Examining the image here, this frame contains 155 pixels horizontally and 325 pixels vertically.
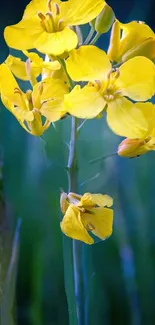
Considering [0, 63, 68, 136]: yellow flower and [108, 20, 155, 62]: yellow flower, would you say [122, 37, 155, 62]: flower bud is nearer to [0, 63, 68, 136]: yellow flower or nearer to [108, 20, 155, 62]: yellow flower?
[108, 20, 155, 62]: yellow flower

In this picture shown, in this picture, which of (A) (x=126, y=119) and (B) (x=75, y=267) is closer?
(A) (x=126, y=119)

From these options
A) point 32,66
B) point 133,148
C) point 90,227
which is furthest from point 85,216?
point 32,66

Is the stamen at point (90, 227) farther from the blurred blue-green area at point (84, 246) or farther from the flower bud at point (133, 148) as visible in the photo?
the blurred blue-green area at point (84, 246)

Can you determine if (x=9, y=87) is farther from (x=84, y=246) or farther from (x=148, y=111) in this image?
(x=84, y=246)

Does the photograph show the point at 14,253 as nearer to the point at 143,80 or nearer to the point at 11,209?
the point at 11,209

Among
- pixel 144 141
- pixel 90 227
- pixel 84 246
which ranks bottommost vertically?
pixel 84 246
